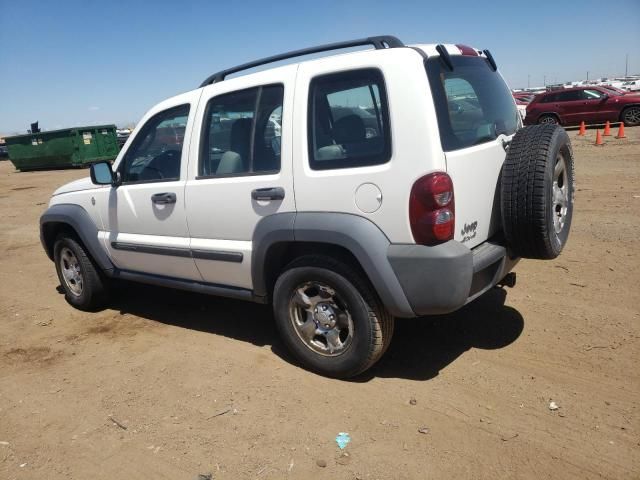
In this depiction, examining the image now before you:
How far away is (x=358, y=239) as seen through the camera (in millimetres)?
2875

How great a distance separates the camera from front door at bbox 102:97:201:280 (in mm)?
3846

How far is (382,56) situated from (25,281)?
5.40 meters

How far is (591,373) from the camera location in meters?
3.16

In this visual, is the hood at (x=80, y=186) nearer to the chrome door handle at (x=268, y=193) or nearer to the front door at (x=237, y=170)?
the front door at (x=237, y=170)

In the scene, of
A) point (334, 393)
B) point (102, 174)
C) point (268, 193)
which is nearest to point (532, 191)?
point (268, 193)

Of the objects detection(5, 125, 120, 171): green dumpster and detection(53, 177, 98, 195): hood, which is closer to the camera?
detection(53, 177, 98, 195): hood

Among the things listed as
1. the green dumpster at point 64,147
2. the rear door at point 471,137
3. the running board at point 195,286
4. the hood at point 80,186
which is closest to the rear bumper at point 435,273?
the rear door at point 471,137

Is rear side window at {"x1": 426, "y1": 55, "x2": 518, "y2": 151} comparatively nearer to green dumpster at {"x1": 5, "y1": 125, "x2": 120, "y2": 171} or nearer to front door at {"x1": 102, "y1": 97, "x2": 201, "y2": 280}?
front door at {"x1": 102, "y1": 97, "x2": 201, "y2": 280}

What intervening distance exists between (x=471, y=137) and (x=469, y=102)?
0.29m

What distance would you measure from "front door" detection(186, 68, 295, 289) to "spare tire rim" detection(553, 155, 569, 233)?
1653mm

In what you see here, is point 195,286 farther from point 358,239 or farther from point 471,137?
point 471,137

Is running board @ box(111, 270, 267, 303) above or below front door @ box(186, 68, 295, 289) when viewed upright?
below

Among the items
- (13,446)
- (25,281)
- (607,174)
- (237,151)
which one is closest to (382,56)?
(237,151)

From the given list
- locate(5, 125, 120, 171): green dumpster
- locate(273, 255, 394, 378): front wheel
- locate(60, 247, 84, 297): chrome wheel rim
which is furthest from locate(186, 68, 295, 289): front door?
locate(5, 125, 120, 171): green dumpster
